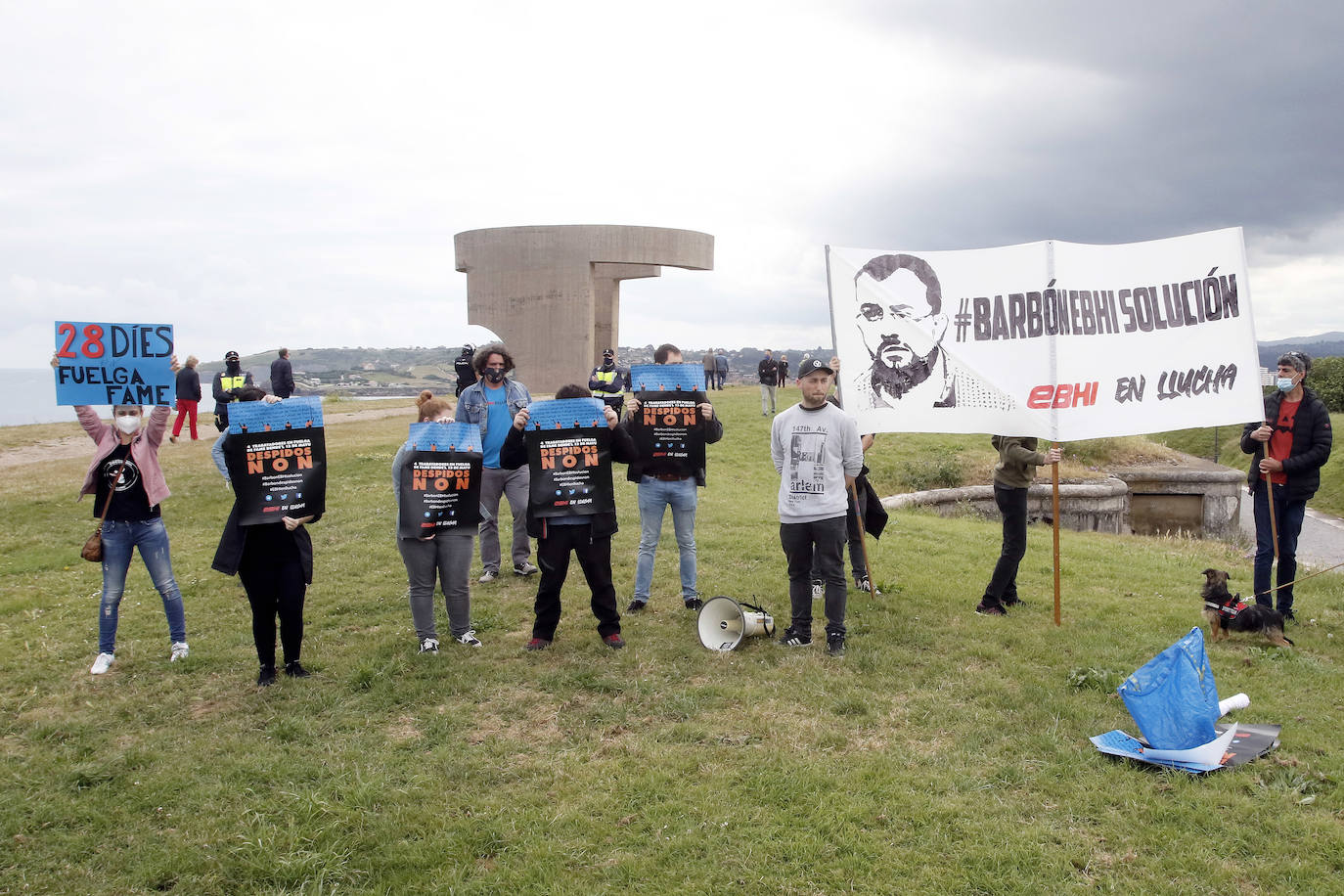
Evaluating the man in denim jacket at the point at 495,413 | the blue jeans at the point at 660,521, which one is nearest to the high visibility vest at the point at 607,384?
the man in denim jacket at the point at 495,413

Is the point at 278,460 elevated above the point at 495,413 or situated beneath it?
situated beneath

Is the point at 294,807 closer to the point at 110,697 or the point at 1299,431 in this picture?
the point at 110,697

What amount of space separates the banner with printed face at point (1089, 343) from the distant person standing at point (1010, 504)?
355 mm

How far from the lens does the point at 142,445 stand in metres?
6.55

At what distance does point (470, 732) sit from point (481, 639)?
1.81 metres

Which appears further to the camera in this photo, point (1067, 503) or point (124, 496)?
point (1067, 503)

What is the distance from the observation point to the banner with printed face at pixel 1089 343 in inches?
289

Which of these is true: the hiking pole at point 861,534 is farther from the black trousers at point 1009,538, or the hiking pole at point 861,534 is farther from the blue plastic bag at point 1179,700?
the blue plastic bag at point 1179,700

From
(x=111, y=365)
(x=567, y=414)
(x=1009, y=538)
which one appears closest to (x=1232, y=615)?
(x=1009, y=538)

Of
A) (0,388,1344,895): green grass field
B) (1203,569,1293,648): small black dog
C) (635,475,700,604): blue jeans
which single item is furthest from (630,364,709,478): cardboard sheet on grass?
(1203,569,1293,648): small black dog

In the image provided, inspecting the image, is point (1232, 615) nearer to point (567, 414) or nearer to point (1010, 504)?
point (1010, 504)

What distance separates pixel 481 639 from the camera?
733 centimetres

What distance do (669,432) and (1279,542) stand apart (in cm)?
561

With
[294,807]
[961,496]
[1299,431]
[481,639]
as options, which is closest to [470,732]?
[294,807]
